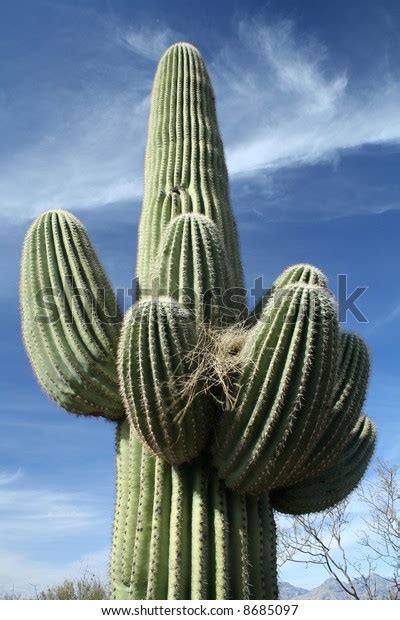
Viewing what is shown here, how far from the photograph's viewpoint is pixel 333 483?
5.39 metres

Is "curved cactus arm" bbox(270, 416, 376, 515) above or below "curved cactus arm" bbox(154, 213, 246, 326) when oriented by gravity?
below

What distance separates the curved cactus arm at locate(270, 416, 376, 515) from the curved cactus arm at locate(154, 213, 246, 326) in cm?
146

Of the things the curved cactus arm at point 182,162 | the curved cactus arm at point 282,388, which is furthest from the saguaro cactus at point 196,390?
the curved cactus arm at point 182,162

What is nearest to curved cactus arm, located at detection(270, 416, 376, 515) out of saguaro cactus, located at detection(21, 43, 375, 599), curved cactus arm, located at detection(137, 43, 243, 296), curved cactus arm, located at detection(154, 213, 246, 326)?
saguaro cactus, located at detection(21, 43, 375, 599)

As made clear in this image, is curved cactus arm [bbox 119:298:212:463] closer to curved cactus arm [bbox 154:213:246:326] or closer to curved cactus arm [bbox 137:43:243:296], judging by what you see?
curved cactus arm [bbox 154:213:246:326]

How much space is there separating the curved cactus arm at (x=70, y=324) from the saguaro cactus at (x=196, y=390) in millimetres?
11

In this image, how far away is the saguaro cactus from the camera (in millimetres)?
4020

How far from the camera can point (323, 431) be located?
4.42 metres

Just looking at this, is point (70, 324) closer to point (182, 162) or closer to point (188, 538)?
point (188, 538)

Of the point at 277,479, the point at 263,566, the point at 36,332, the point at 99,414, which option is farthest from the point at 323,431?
the point at 36,332

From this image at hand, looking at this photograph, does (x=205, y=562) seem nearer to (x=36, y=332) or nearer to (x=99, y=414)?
(x=99, y=414)

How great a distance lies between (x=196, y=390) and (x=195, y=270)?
945mm

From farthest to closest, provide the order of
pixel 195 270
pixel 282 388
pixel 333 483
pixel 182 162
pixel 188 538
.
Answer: pixel 182 162, pixel 333 483, pixel 195 270, pixel 188 538, pixel 282 388

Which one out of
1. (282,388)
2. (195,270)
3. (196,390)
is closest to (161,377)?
(196,390)
